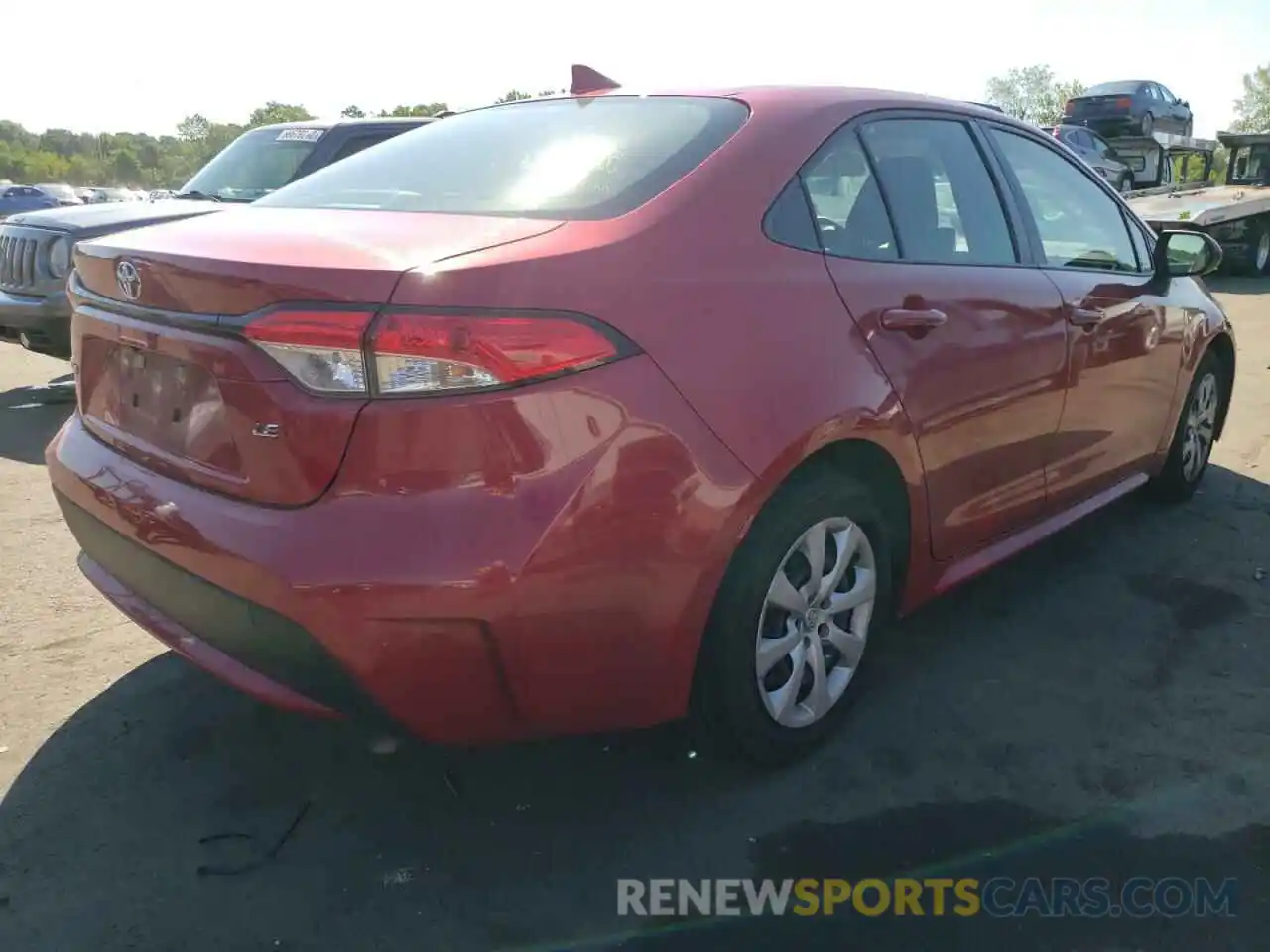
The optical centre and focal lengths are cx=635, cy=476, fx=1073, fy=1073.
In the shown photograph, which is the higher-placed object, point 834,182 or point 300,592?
point 834,182

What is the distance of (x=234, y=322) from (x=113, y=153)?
103 meters

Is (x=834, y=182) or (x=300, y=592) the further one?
(x=834, y=182)

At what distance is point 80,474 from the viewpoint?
264 centimetres

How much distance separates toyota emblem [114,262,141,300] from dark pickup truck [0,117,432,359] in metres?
3.32

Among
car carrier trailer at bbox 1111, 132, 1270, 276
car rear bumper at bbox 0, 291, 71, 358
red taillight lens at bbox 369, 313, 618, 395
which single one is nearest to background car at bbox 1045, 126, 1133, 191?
car carrier trailer at bbox 1111, 132, 1270, 276

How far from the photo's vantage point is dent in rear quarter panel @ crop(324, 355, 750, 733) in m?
2.03

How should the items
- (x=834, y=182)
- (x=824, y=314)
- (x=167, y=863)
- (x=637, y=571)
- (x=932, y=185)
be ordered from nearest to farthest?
(x=637, y=571) < (x=167, y=863) < (x=824, y=314) < (x=834, y=182) < (x=932, y=185)

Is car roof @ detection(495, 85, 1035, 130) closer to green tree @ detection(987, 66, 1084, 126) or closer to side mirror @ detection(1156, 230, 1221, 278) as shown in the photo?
side mirror @ detection(1156, 230, 1221, 278)

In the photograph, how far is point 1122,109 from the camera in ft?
67.6

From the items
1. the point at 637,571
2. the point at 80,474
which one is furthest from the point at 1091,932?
the point at 80,474

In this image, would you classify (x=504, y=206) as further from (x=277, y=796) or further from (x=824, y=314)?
(x=277, y=796)

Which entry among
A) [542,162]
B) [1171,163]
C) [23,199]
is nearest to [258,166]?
[542,162]

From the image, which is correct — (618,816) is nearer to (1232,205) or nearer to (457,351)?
(457,351)

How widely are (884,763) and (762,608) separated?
66 cm
